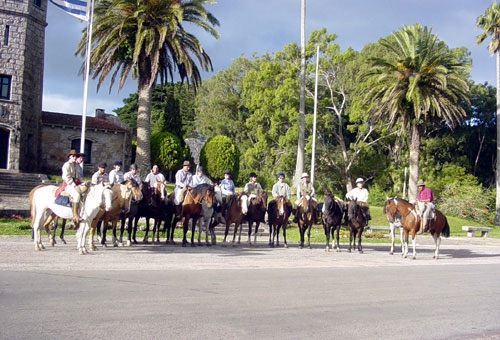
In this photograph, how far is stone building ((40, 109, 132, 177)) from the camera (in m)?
42.3

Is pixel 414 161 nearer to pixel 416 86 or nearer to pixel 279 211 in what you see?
pixel 416 86

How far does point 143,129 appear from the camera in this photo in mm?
32688

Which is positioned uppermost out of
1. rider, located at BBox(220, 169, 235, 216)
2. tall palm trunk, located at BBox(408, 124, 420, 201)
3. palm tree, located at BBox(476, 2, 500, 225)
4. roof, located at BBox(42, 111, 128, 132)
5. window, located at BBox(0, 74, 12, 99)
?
palm tree, located at BBox(476, 2, 500, 225)

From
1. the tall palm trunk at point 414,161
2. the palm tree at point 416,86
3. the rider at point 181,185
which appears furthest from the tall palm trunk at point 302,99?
the rider at point 181,185

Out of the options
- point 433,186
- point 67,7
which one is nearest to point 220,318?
point 67,7

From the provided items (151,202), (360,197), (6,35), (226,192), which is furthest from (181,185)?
(6,35)

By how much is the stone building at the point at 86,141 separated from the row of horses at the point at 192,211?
77.3 ft

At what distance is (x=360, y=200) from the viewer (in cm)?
2144

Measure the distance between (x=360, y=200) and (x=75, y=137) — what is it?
91.5ft

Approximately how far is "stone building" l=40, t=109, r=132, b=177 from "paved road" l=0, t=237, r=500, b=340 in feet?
87.7

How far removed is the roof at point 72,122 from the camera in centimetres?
4262

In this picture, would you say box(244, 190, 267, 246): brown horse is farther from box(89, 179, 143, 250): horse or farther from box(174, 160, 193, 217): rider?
box(89, 179, 143, 250): horse

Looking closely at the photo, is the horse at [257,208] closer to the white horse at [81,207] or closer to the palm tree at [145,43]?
the white horse at [81,207]

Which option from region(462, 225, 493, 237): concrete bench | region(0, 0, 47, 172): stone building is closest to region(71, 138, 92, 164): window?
region(0, 0, 47, 172): stone building
